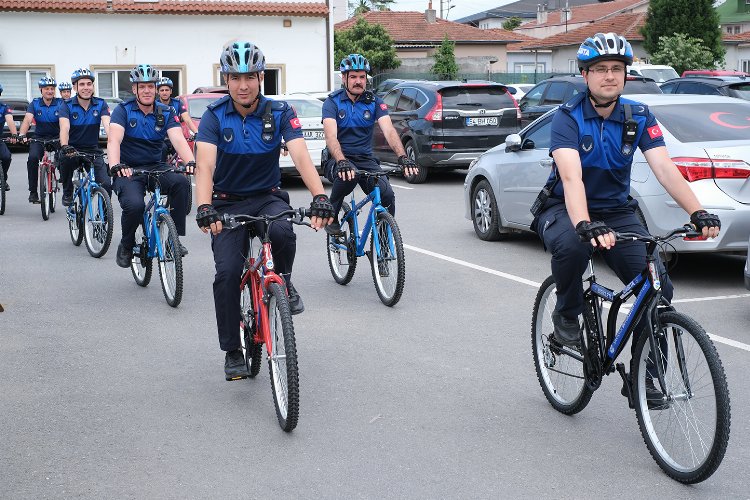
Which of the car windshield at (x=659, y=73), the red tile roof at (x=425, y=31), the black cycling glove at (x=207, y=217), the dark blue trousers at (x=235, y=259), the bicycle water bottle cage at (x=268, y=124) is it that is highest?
the red tile roof at (x=425, y=31)

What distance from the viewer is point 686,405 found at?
4773mm

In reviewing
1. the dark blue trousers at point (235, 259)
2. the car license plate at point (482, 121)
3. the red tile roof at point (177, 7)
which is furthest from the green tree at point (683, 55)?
the dark blue trousers at point (235, 259)

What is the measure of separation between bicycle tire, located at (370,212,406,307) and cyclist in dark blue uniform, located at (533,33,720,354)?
3.20m

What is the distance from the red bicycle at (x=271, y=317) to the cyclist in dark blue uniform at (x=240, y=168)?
0.08 meters

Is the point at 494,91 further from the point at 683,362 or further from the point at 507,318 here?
the point at 683,362

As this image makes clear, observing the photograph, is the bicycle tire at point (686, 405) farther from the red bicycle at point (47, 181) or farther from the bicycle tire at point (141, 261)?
the red bicycle at point (47, 181)

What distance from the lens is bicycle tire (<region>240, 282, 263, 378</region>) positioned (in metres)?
6.17

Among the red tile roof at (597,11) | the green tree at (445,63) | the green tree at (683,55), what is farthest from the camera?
the red tile roof at (597,11)

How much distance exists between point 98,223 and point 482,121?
8.91 meters

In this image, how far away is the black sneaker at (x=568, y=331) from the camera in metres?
5.55

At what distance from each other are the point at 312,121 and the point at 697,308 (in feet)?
36.2

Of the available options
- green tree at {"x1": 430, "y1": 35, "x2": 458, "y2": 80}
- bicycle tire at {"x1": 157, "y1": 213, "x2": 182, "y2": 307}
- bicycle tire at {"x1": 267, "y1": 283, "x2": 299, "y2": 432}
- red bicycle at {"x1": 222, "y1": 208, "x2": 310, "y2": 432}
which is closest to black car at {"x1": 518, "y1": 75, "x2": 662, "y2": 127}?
bicycle tire at {"x1": 157, "y1": 213, "x2": 182, "y2": 307}

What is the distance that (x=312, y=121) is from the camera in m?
18.6

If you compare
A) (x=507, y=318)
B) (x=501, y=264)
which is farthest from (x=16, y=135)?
(x=507, y=318)
